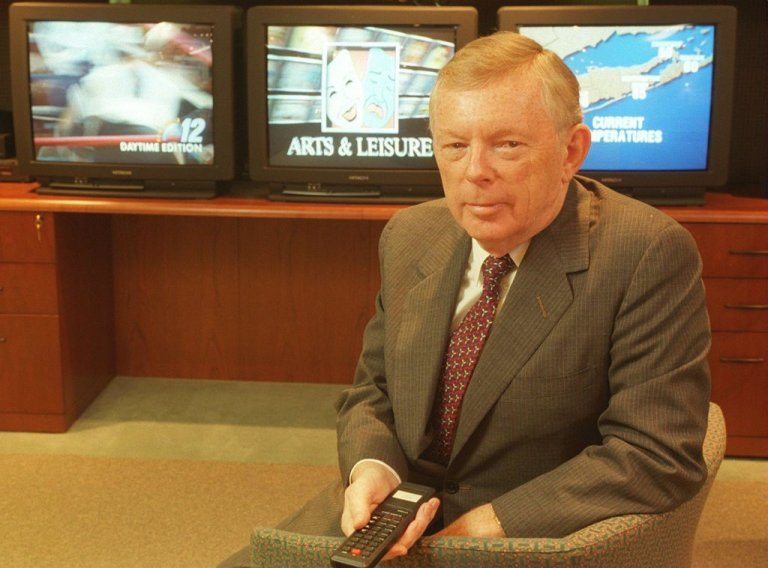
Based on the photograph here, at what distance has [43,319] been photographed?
3.19 meters

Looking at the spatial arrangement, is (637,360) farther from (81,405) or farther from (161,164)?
(81,405)

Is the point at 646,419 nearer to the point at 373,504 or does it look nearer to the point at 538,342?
the point at 538,342

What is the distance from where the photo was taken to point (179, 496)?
2.90 meters

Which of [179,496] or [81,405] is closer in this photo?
[179,496]

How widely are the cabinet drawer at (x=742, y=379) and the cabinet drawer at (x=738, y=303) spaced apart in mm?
36

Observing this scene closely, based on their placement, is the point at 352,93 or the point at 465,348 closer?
the point at 465,348

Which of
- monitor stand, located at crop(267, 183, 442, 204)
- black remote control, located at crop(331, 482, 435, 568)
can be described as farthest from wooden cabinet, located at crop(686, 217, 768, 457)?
black remote control, located at crop(331, 482, 435, 568)

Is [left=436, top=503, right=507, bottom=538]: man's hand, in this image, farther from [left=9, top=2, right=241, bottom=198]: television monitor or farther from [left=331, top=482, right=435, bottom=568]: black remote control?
[left=9, top=2, right=241, bottom=198]: television monitor

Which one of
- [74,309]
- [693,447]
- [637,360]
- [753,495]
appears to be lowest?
[753,495]

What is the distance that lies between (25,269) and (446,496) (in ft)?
6.57

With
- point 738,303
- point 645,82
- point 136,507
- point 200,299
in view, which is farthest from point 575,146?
point 200,299

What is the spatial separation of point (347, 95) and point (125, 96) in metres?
0.70

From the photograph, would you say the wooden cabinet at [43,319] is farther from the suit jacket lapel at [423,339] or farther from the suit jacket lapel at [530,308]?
the suit jacket lapel at [530,308]

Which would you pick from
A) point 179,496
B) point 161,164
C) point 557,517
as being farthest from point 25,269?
point 557,517
